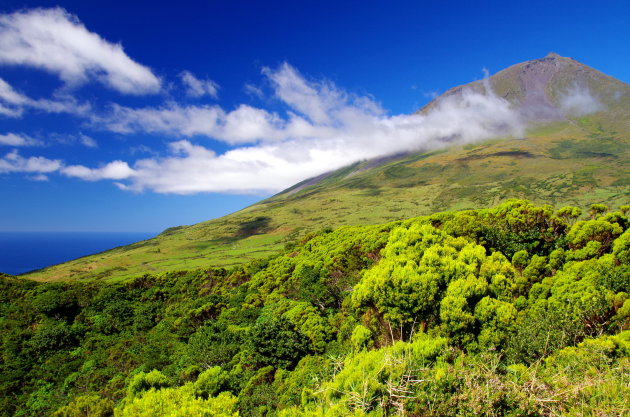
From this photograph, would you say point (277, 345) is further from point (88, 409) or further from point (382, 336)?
point (88, 409)

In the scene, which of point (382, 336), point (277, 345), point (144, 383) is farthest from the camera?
point (277, 345)

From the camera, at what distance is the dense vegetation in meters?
7.95

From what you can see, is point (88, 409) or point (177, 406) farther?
point (88, 409)

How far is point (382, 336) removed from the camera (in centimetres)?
1923

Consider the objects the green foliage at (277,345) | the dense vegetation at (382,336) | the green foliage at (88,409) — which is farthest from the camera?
the green foliage at (277,345)

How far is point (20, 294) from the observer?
143 ft

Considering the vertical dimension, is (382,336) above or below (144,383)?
below

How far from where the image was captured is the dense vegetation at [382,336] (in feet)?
26.1

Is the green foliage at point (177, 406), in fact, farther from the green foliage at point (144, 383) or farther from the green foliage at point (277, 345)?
the green foliage at point (277, 345)

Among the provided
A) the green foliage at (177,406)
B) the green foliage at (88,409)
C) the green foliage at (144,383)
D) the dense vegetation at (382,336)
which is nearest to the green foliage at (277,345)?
the dense vegetation at (382,336)

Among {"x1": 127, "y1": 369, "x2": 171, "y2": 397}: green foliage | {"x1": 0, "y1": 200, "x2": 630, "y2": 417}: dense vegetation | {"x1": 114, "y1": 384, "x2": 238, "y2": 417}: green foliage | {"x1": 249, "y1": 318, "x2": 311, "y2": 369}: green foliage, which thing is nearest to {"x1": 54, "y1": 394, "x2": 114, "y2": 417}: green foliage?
A: {"x1": 0, "y1": 200, "x2": 630, "y2": 417}: dense vegetation

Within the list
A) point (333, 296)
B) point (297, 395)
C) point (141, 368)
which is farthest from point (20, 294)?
point (297, 395)

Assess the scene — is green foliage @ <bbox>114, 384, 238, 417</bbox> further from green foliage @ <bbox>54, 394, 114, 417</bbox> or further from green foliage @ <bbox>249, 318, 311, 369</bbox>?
green foliage @ <bbox>249, 318, 311, 369</bbox>

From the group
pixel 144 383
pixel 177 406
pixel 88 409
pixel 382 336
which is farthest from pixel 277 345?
pixel 177 406
